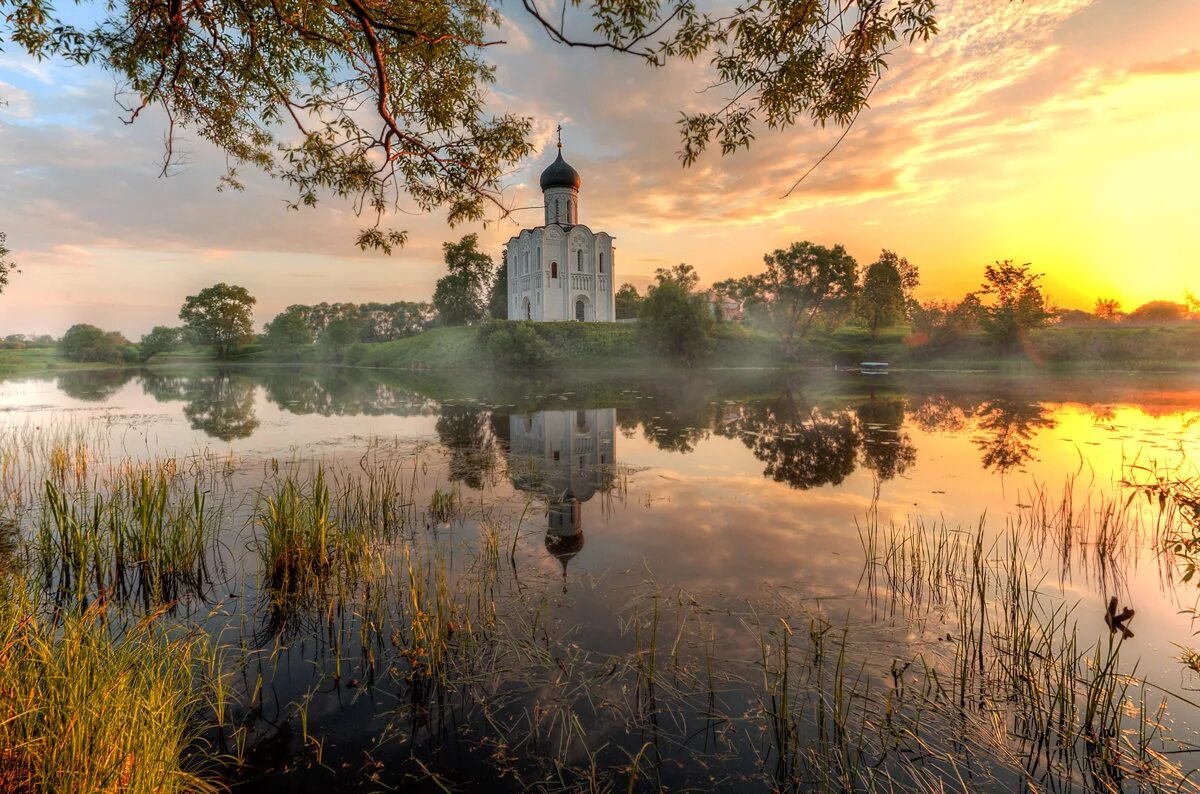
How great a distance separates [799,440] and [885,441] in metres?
2.33

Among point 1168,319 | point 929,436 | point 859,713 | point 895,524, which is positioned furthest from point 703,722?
point 1168,319

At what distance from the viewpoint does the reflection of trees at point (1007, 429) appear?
485 inches

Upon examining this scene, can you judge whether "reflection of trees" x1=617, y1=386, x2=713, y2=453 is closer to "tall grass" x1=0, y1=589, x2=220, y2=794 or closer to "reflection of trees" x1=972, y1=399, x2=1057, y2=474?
"reflection of trees" x1=972, y1=399, x2=1057, y2=474

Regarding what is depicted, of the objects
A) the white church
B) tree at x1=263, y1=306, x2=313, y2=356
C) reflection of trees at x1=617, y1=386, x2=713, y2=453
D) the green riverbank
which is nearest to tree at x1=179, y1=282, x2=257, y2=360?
tree at x1=263, y1=306, x2=313, y2=356

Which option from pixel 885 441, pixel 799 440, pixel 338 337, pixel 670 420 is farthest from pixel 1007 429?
pixel 338 337

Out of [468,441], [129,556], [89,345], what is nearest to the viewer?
[129,556]

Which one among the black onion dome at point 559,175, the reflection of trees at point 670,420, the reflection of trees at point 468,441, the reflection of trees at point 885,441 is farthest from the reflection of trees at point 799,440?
the black onion dome at point 559,175

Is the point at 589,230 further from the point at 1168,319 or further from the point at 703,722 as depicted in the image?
the point at 703,722

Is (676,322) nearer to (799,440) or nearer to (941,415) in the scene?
(941,415)

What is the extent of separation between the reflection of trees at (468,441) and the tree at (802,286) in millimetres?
42127

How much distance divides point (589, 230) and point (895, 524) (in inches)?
2536

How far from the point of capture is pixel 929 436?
1548 centimetres

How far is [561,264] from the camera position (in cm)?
6575

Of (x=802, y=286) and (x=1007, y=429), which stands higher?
(x=802, y=286)
